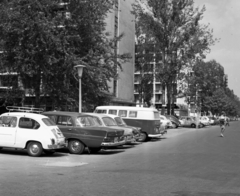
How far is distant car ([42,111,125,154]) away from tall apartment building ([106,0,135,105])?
105 ft

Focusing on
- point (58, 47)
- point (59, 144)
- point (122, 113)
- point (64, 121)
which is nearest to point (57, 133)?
point (59, 144)

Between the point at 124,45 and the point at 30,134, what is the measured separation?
40.8 metres

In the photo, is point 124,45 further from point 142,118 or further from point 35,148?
point 35,148

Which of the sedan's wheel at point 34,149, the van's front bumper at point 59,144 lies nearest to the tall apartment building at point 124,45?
the van's front bumper at point 59,144

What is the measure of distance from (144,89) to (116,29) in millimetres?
11527

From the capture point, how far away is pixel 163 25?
4297 cm

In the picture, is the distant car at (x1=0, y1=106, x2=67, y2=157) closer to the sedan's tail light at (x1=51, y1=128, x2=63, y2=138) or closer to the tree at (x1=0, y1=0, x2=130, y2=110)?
the sedan's tail light at (x1=51, y1=128, x2=63, y2=138)

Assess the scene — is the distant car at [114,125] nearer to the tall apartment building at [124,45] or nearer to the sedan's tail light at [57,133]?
the sedan's tail light at [57,133]

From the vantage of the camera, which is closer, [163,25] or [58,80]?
[58,80]

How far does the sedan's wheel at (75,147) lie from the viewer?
15292 mm

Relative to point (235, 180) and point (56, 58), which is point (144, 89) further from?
point (235, 180)

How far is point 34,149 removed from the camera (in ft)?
46.0

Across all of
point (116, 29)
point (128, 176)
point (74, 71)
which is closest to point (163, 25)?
point (116, 29)

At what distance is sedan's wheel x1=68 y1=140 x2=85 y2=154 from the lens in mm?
15292
